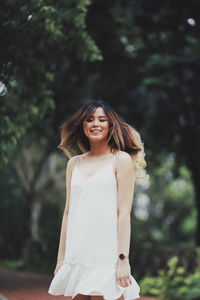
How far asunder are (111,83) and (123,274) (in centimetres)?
1154

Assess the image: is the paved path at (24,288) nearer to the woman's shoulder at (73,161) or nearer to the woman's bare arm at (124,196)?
the woman's shoulder at (73,161)

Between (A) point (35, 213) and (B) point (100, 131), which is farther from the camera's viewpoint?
(A) point (35, 213)

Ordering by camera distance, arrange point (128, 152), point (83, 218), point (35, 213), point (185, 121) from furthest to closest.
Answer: point (35, 213) < point (185, 121) < point (128, 152) < point (83, 218)

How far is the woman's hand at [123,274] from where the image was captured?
3555 mm

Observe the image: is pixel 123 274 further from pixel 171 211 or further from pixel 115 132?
pixel 171 211

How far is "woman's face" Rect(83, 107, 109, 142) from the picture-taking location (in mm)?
3844

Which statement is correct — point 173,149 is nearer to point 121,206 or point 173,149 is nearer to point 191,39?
point 191,39

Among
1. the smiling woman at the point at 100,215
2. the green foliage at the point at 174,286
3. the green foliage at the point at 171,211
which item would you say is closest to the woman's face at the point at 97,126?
the smiling woman at the point at 100,215

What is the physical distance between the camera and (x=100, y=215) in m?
3.67

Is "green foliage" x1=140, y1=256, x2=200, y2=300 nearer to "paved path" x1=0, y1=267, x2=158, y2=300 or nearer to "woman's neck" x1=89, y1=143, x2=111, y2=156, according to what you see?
"paved path" x1=0, y1=267, x2=158, y2=300

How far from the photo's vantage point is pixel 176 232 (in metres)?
36.2

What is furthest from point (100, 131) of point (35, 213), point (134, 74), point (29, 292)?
point (35, 213)

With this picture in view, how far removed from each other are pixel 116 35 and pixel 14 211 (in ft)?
41.0

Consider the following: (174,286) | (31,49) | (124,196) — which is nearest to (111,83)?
(174,286)
